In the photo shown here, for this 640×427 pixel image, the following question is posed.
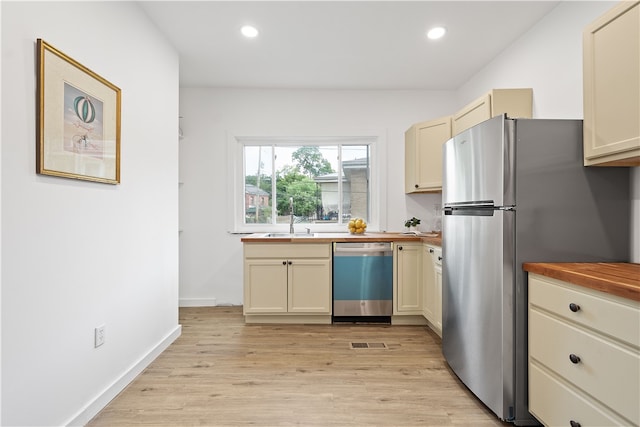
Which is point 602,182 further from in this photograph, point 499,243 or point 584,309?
point 584,309

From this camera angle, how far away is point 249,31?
8.28ft

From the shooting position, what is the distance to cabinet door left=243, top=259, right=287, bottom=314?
314cm

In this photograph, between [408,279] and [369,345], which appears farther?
[408,279]

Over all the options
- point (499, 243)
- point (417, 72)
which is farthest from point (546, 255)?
point (417, 72)

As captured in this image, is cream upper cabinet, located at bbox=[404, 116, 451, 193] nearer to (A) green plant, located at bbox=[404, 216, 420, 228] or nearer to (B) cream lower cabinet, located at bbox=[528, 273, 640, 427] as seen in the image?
(A) green plant, located at bbox=[404, 216, 420, 228]

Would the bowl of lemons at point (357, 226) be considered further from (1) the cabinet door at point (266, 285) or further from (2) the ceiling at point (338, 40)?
(2) the ceiling at point (338, 40)

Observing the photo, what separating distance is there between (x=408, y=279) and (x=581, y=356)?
184cm

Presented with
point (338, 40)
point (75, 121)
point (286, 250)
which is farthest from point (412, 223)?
point (75, 121)

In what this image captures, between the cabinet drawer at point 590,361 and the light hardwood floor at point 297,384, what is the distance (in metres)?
0.55

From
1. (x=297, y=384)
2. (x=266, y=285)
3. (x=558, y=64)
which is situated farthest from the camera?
(x=266, y=285)

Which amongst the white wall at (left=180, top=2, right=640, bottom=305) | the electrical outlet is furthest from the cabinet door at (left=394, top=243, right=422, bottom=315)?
the electrical outlet

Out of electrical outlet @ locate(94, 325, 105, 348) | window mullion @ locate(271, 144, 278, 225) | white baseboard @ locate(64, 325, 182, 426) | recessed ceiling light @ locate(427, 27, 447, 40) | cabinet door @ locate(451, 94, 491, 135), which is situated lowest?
white baseboard @ locate(64, 325, 182, 426)

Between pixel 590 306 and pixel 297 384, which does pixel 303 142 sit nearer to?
pixel 297 384

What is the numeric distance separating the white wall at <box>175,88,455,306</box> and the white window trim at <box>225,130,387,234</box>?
0.18ft
